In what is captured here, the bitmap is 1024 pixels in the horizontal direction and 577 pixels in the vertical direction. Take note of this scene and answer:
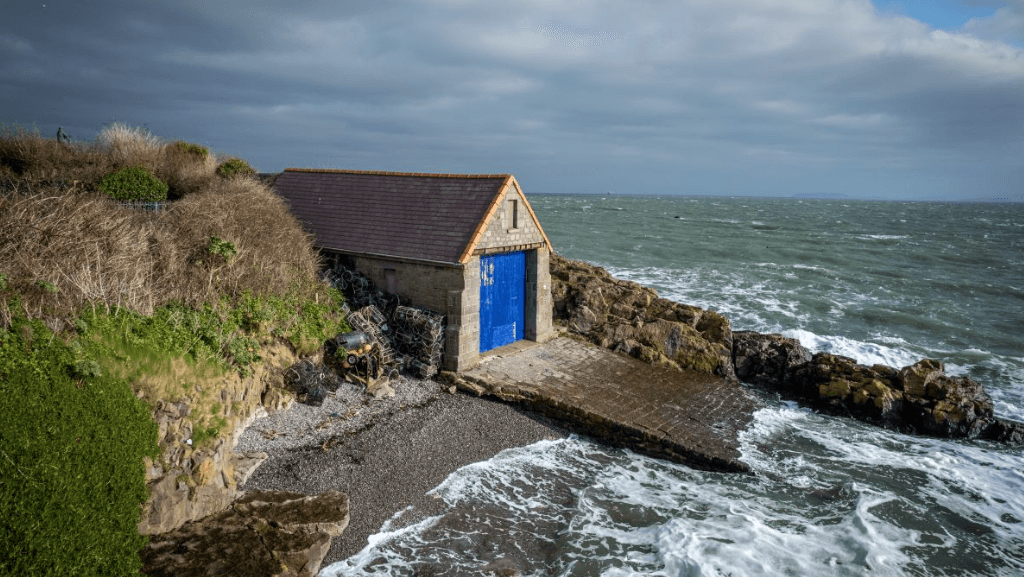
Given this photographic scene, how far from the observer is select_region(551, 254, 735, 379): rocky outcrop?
1620 centimetres

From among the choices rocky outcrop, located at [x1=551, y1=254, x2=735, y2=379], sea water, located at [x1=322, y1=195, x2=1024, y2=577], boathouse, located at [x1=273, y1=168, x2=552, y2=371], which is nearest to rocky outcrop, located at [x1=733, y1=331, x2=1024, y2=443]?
sea water, located at [x1=322, y1=195, x2=1024, y2=577]

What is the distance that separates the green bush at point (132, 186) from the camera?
15.0m

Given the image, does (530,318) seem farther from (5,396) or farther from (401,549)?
(5,396)

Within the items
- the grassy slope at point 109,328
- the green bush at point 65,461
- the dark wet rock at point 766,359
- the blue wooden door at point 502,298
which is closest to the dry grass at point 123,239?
the grassy slope at point 109,328

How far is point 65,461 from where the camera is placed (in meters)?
5.94

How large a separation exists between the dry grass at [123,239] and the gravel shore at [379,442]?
3.06 metres

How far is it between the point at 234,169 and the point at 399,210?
924cm

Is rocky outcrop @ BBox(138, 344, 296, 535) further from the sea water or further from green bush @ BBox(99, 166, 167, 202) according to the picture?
green bush @ BBox(99, 166, 167, 202)

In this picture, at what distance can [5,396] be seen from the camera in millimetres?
6004

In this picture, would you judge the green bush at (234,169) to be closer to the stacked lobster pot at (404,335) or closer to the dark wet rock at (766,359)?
the stacked lobster pot at (404,335)

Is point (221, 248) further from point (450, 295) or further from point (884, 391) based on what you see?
point (884, 391)

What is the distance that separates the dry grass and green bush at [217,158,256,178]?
3.73 ft

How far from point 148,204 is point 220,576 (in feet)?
39.5

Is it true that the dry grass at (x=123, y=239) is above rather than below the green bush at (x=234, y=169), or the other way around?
below
